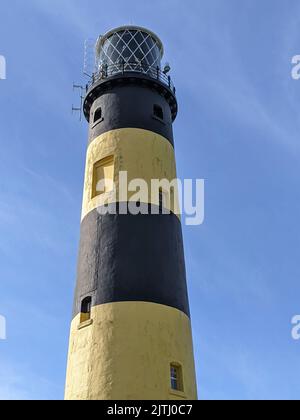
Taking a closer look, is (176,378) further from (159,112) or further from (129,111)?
(159,112)

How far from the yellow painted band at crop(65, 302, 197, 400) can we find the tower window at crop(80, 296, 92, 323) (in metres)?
0.27

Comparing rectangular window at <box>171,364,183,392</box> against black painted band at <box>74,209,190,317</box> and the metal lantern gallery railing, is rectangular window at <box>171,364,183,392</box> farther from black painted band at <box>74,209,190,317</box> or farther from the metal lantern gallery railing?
the metal lantern gallery railing

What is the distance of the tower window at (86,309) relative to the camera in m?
20.1

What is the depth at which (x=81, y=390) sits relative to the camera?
60.7 feet

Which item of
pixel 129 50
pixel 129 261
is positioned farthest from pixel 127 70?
pixel 129 261

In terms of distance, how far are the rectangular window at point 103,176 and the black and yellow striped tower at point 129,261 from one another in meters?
0.06

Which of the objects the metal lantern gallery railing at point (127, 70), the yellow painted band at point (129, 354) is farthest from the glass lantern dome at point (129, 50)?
the yellow painted band at point (129, 354)

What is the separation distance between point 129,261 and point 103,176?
4954 mm

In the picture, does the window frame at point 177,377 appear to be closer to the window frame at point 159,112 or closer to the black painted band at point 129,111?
the black painted band at point 129,111

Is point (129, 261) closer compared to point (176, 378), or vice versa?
point (176, 378)

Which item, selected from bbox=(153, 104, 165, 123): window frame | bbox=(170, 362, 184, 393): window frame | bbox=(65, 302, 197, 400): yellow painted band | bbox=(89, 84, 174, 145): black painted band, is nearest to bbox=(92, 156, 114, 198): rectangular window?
bbox=(89, 84, 174, 145): black painted band

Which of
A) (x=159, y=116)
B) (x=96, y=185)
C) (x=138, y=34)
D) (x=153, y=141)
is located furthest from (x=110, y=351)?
(x=138, y=34)

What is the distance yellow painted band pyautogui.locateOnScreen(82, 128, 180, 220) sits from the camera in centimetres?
2242

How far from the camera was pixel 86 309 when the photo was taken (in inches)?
800
